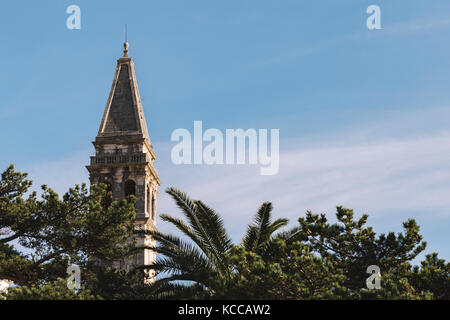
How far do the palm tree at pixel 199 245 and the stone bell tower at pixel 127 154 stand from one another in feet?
57.0

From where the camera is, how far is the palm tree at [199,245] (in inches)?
947

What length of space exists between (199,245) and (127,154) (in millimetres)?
21101

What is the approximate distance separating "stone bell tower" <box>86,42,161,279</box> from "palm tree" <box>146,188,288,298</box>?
17369 millimetres

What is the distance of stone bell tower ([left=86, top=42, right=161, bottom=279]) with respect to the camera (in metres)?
44.5

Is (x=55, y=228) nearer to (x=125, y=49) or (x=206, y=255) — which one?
(x=206, y=255)

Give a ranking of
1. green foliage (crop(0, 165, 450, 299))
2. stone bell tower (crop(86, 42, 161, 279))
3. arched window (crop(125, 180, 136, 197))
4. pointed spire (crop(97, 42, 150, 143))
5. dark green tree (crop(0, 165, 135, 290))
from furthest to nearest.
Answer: pointed spire (crop(97, 42, 150, 143)) < arched window (crop(125, 180, 136, 197)) < stone bell tower (crop(86, 42, 161, 279)) < dark green tree (crop(0, 165, 135, 290)) < green foliage (crop(0, 165, 450, 299))

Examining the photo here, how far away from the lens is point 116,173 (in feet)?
148

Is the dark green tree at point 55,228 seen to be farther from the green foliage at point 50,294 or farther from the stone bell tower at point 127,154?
the stone bell tower at point 127,154

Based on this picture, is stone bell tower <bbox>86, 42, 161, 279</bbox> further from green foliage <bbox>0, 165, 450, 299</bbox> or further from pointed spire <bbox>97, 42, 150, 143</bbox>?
green foliage <bbox>0, 165, 450, 299</bbox>

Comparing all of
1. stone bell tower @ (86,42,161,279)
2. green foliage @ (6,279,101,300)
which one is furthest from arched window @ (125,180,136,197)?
green foliage @ (6,279,101,300)

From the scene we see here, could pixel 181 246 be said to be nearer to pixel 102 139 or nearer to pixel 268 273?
pixel 268 273

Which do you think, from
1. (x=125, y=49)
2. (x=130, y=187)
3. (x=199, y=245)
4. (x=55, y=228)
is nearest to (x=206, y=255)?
(x=199, y=245)

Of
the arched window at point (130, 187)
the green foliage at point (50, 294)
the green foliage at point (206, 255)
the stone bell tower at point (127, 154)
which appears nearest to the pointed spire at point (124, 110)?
the stone bell tower at point (127, 154)
